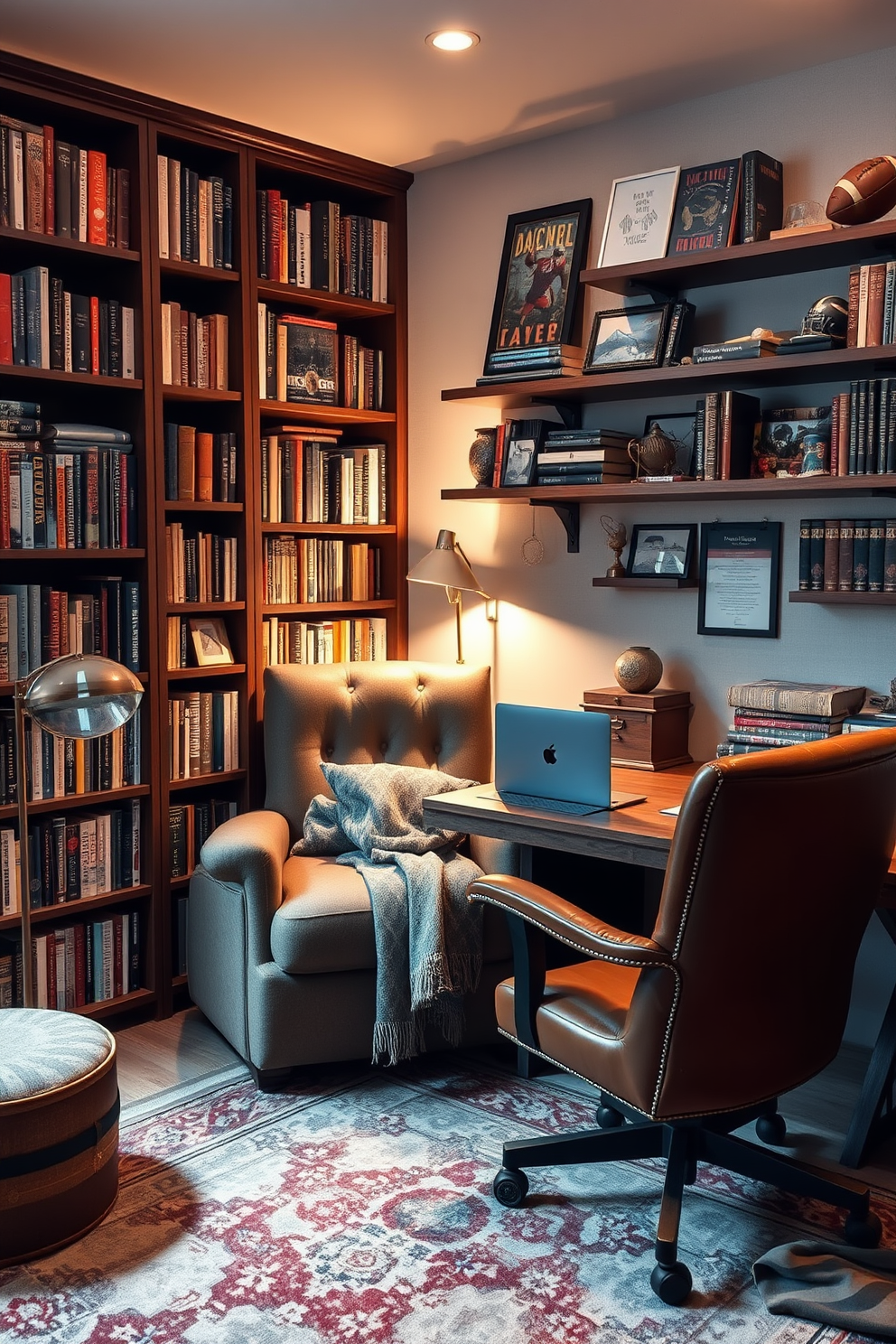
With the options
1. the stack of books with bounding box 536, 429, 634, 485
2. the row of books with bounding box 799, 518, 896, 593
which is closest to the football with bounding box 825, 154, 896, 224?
the row of books with bounding box 799, 518, 896, 593

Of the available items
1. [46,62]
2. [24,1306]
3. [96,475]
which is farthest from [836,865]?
[46,62]

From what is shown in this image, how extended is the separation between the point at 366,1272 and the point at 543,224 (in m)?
2.73

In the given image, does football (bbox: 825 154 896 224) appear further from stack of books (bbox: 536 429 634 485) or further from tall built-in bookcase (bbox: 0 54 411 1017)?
tall built-in bookcase (bbox: 0 54 411 1017)

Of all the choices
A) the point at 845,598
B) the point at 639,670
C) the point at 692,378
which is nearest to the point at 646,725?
the point at 639,670

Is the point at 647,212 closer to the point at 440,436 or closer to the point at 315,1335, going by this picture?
the point at 440,436

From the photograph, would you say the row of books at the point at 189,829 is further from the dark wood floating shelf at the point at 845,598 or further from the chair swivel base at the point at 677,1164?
the dark wood floating shelf at the point at 845,598

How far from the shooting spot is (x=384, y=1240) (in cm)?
224

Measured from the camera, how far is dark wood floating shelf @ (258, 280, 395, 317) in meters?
3.49

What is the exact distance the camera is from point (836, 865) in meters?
2.01

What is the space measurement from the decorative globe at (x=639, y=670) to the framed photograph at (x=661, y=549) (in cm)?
22

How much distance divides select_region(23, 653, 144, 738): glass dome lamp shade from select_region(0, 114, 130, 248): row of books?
124 cm

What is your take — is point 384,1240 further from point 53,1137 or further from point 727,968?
point 727,968

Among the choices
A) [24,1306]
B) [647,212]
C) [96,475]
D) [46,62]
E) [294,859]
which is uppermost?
[46,62]

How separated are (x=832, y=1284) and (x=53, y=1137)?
4.50ft
